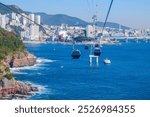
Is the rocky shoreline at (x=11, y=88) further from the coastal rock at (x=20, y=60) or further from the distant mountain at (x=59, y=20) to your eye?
the distant mountain at (x=59, y=20)

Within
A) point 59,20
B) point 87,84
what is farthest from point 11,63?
point 59,20

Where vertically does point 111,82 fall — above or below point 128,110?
below

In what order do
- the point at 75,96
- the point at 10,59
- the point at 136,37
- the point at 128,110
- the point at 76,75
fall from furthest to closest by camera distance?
the point at 136,37 → the point at 10,59 → the point at 76,75 → the point at 75,96 → the point at 128,110

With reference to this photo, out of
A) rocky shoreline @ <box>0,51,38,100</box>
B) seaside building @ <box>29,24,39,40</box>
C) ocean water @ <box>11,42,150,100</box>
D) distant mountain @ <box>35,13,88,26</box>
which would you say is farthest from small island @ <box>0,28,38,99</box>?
distant mountain @ <box>35,13,88,26</box>

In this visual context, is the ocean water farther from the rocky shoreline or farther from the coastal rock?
the coastal rock

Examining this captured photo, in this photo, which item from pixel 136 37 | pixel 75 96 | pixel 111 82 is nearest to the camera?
pixel 75 96

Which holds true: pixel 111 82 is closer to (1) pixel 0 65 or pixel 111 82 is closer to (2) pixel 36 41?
(1) pixel 0 65

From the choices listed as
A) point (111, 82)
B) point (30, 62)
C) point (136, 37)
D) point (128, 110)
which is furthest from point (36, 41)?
point (128, 110)

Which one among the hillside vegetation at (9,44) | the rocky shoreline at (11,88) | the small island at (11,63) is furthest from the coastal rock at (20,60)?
the rocky shoreline at (11,88)
